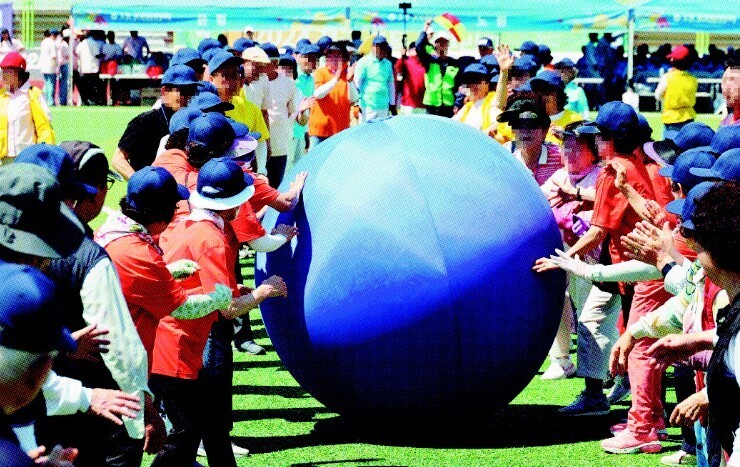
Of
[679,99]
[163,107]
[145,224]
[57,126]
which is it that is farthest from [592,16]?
[145,224]

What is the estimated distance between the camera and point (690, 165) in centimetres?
683

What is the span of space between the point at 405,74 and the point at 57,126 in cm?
966

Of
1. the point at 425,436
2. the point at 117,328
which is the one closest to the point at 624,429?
the point at 425,436

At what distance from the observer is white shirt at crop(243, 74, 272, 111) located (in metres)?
14.7

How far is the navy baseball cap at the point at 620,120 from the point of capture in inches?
320

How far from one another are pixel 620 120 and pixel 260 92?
749 cm

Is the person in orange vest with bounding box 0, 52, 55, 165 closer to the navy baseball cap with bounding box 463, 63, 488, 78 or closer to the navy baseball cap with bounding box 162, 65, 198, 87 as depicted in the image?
the navy baseball cap with bounding box 162, 65, 198, 87

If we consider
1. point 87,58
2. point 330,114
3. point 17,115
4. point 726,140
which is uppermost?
point 726,140

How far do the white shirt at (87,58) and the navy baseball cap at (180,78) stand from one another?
2453 centimetres

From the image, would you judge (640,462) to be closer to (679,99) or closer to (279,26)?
(679,99)

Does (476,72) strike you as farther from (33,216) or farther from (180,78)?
(33,216)

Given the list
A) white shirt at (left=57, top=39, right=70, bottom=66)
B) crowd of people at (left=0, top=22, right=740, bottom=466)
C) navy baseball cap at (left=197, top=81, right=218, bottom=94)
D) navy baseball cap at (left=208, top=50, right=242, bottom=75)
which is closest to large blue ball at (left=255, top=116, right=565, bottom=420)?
crowd of people at (left=0, top=22, right=740, bottom=466)

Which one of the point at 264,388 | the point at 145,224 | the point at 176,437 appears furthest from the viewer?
the point at 264,388

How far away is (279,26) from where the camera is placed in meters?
28.4
